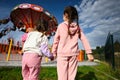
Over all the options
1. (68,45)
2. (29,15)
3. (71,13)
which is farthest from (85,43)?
(29,15)

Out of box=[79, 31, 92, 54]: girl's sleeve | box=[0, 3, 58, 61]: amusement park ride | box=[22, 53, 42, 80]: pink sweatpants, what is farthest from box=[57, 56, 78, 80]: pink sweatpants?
box=[0, 3, 58, 61]: amusement park ride

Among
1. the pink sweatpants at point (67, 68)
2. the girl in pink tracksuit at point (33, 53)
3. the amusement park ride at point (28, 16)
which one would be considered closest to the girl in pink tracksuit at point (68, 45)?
the pink sweatpants at point (67, 68)

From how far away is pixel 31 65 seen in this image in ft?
16.2

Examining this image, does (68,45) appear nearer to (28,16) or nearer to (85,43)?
(85,43)

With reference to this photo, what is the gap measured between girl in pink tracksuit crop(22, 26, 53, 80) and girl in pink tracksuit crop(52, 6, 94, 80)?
0.40m

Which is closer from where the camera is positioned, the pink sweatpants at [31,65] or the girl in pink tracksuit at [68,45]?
the girl in pink tracksuit at [68,45]

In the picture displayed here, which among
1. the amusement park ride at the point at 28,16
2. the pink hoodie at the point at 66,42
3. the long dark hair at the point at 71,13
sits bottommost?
the pink hoodie at the point at 66,42

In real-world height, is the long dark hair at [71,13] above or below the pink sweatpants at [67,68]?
above

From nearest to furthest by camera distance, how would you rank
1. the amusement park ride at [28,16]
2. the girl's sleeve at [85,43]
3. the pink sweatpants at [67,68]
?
the pink sweatpants at [67,68], the girl's sleeve at [85,43], the amusement park ride at [28,16]

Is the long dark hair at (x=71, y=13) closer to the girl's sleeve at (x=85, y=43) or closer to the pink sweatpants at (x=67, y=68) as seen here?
the girl's sleeve at (x=85, y=43)

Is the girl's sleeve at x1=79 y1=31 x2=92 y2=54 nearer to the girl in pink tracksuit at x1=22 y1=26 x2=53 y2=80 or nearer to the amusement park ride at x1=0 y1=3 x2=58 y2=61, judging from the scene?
the girl in pink tracksuit at x1=22 y1=26 x2=53 y2=80

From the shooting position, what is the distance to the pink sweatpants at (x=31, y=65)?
16.2 feet

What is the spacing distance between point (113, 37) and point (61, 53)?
7.08 metres

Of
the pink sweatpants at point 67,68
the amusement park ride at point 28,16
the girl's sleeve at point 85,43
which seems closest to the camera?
the pink sweatpants at point 67,68
